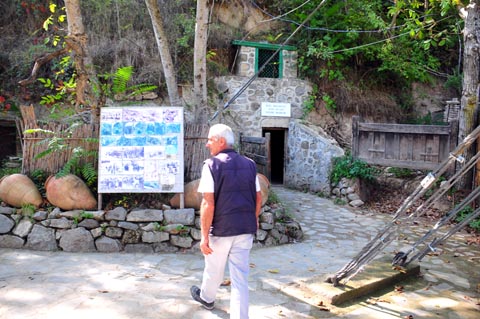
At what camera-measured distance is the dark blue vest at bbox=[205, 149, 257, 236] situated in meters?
3.14

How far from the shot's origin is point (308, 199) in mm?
9633

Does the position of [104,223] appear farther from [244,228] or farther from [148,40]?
[148,40]

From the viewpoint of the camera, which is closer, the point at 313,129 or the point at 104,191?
the point at 104,191

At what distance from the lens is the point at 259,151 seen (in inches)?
332

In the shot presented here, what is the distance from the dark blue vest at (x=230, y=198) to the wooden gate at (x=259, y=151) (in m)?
4.49

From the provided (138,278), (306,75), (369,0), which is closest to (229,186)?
(138,278)

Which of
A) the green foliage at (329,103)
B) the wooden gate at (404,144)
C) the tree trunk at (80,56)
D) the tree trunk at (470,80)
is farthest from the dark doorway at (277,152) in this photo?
the tree trunk at (80,56)

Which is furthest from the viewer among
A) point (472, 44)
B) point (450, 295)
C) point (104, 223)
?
point (472, 44)

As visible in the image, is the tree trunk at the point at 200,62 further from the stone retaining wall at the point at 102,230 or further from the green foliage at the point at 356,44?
the green foliage at the point at 356,44

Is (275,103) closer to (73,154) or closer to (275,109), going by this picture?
(275,109)

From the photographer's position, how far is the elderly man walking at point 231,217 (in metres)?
3.14

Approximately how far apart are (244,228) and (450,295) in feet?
8.23

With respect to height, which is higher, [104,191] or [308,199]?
[104,191]

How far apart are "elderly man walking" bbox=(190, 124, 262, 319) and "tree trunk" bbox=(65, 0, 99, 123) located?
12.8 ft
